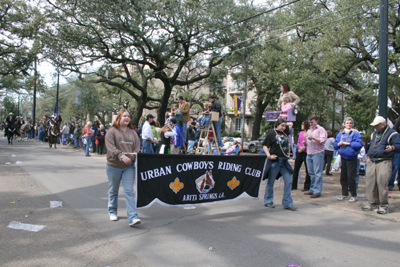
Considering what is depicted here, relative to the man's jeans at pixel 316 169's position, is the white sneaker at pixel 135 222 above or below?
below

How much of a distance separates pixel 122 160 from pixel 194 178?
4.91 feet

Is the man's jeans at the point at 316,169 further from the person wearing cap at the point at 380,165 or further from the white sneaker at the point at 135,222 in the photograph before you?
the white sneaker at the point at 135,222

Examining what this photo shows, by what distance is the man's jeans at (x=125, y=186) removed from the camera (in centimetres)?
514

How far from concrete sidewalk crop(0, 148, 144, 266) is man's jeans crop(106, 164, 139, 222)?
0.52 meters

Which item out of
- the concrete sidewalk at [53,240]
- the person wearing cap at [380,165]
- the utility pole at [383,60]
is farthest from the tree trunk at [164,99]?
the person wearing cap at [380,165]

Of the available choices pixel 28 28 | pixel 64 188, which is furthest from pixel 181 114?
pixel 28 28

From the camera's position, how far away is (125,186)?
207 inches

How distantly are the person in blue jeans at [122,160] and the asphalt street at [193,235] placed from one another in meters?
0.29

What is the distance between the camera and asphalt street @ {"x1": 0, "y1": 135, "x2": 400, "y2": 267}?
3.93 m

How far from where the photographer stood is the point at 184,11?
792 inches

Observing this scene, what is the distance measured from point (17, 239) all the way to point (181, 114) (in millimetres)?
8275

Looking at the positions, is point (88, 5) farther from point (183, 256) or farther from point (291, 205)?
point (183, 256)

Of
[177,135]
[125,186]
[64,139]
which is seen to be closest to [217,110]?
[177,135]

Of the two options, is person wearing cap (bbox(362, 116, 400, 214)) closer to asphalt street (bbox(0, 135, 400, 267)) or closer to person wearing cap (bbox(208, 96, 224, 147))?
asphalt street (bbox(0, 135, 400, 267))
